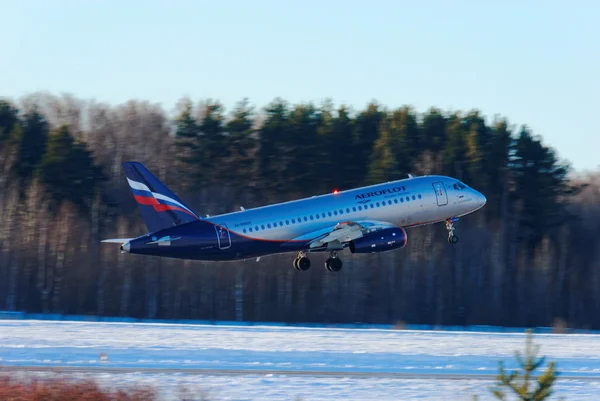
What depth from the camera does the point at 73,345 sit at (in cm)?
3356

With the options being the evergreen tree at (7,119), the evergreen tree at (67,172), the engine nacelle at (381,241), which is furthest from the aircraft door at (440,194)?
the evergreen tree at (7,119)

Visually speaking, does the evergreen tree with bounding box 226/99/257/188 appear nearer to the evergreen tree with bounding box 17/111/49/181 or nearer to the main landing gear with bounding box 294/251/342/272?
the evergreen tree with bounding box 17/111/49/181

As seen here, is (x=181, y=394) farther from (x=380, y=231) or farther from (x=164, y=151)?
(x=164, y=151)

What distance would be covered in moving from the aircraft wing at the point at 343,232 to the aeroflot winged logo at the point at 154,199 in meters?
6.04

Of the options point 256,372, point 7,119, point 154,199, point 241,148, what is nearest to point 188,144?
point 241,148

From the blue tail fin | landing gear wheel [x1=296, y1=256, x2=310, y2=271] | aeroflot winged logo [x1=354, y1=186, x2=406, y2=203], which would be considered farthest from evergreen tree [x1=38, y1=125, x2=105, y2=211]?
aeroflot winged logo [x1=354, y1=186, x2=406, y2=203]

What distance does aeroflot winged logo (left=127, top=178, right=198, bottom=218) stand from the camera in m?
45.8

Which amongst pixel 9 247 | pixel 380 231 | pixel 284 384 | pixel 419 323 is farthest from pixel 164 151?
pixel 284 384

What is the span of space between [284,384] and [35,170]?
53.6 m

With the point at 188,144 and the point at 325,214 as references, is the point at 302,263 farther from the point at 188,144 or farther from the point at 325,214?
the point at 188,144

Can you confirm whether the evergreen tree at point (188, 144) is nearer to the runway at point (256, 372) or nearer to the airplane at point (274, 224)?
the airplane at point (274, 224)

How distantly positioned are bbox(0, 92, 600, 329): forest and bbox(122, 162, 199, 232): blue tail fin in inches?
940

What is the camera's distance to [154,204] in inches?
1805

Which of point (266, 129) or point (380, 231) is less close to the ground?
point (266, 129)
